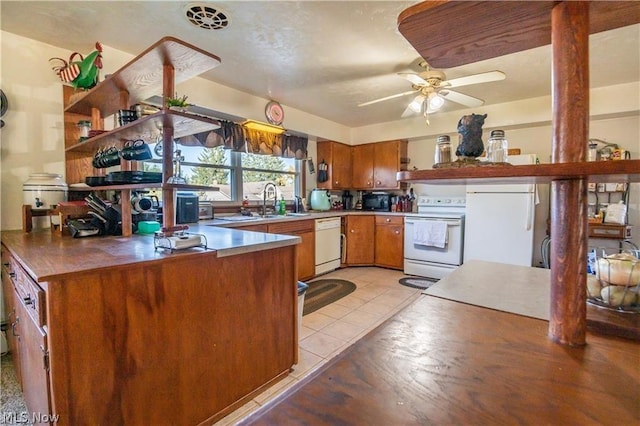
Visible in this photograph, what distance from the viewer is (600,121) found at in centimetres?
357

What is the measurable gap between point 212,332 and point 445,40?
1.55 meters

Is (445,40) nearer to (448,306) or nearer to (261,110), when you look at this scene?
(448,306)

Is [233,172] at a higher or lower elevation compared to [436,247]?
higher

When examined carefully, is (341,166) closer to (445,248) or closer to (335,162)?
(335,162)

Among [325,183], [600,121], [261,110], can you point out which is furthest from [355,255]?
[600,121]

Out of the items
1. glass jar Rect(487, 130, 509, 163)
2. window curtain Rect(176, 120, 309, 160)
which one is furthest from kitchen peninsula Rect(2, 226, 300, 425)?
window curtain Rect(176, 120, 309, 160)

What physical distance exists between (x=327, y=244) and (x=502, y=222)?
2.24 meters

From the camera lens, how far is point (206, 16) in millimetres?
1934

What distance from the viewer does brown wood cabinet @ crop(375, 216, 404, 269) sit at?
14.4 feet

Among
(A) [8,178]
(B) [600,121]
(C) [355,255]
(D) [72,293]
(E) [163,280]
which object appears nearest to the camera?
(D) [72,293]

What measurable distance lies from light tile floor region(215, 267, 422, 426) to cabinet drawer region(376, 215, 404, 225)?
2.51ft

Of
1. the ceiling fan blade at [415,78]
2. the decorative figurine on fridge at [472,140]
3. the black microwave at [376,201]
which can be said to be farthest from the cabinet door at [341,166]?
the decorative figurine on fridge at [472,140]

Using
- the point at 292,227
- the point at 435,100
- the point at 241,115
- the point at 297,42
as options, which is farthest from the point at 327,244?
the point at 297,42

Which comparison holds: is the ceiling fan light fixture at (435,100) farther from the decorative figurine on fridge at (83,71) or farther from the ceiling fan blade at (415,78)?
the decorative figurine on fridge at (83,71)
